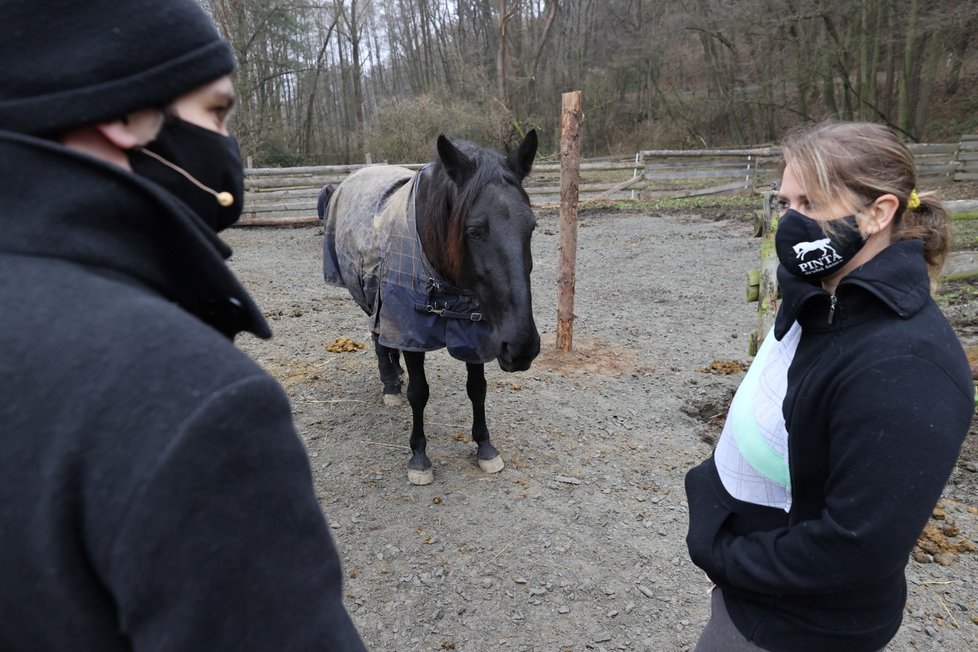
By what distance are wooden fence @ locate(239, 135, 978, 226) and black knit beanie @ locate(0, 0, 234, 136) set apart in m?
14.2

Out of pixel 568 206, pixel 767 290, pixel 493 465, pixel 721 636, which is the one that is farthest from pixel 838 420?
pixel 568 206

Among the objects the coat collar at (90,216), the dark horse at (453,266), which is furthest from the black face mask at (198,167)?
the dark horse at (453,266)

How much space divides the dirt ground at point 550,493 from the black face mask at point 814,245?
72.7 inches

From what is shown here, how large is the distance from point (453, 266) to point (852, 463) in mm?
2260

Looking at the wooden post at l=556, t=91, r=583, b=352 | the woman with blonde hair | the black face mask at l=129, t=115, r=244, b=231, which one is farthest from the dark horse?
the black face mask at l=129, t=115, r=244, b=231

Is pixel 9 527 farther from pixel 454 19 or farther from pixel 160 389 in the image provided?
A: pixel 454 19

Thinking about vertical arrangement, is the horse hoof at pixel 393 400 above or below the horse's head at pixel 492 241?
below

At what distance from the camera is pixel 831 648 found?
1.32m

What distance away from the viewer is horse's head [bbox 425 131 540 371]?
2900 millimetres

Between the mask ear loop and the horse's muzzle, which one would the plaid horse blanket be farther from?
the mask ear loop

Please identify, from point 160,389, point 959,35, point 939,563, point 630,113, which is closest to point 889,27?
point 959,35

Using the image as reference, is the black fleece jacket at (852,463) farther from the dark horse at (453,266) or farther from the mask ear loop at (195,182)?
the dark horse at (453,266)

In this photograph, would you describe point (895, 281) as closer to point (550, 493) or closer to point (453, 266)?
point (453, 266)

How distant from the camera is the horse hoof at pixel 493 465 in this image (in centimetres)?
377
